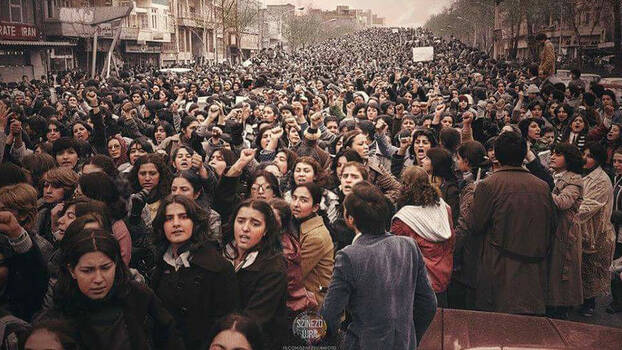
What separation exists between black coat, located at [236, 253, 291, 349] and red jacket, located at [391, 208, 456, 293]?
905mm

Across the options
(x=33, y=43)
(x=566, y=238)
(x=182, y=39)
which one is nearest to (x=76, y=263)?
(x=566, y=238)

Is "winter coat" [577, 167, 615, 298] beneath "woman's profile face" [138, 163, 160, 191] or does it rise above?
beneath

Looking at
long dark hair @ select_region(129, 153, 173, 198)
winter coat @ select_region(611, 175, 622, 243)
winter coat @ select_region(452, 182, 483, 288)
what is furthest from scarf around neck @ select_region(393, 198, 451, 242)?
winter coat @ select_region(611, 175, 622, 243)

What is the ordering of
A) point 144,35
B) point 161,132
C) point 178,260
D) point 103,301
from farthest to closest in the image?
1. point 144,35
2. point 161,132
3. point 178,260
4. point 103,301

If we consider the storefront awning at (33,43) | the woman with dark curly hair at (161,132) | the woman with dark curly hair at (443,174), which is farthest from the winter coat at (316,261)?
the storefront awning at (33,43)

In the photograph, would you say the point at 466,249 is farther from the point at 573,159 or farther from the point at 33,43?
the point at 33,43

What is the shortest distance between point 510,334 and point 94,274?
203 cm

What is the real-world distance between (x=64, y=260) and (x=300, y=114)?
627 cm

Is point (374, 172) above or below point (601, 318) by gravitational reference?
above

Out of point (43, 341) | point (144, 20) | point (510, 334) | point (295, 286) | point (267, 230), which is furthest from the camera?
point (144, 20)

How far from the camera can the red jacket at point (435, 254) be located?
12.0 ft

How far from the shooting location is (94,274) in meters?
2.56

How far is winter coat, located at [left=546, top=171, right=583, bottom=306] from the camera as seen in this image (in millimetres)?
4527

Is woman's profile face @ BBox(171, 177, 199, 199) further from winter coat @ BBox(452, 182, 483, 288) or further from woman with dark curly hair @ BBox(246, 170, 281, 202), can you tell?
winter coat @ BBox(452, 182, 483, 288)
